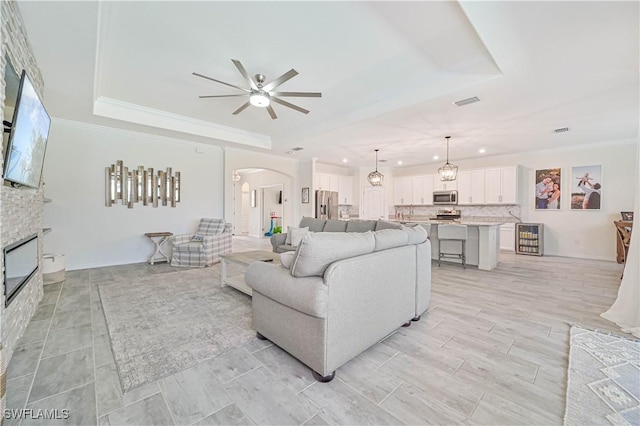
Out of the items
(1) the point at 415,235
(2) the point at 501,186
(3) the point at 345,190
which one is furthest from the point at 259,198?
(1) the point at 415,235

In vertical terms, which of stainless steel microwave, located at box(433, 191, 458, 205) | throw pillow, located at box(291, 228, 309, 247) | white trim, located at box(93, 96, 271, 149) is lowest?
throw pillow, located at box(291, 228, 309, 247)

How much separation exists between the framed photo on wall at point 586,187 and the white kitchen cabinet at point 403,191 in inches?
157

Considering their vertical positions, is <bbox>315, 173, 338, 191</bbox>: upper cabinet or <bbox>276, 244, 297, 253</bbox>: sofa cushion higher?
<bbox>315, 173, 338, 191</bbox>: upper cabinet

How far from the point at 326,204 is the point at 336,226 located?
3615 mm

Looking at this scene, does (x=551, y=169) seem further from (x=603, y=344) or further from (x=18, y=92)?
(x=18, y=92)

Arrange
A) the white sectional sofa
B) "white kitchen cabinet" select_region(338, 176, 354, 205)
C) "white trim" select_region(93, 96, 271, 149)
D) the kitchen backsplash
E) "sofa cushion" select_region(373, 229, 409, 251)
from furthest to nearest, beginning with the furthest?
"white kitchen cabinet" select_region(338, 176, 354, 205) → the kitchen backsplash → "white trim" select_region(93, 96, 271, 149) → "sofa cushion" select_region(373, 229, 409, 251) → the white sectional sofa

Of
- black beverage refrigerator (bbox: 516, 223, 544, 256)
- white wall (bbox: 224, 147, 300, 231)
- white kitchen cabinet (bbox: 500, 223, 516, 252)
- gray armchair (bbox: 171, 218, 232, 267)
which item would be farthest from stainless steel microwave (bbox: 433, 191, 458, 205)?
gray armchair (bbox: 171, 218, 232, 267)

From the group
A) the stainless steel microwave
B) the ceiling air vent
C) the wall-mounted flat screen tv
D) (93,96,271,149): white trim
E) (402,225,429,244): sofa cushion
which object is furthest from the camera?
the stainless steel microwave

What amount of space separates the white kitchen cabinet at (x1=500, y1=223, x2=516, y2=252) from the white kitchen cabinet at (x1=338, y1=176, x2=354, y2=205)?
15.4ft

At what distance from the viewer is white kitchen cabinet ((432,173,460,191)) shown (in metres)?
8.02

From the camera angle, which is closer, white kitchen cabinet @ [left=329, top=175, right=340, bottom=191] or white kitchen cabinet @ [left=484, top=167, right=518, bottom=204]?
white kitchen cabinet @ [left=484, top=167, right=518, bottom=204]

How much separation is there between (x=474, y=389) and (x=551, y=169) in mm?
7278

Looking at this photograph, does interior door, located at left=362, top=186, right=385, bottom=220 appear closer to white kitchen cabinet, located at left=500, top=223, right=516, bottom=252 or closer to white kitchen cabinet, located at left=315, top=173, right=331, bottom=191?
white kitchen cabinet, located at left=315, top=173, right=331, bottom=191

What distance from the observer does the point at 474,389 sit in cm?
173
